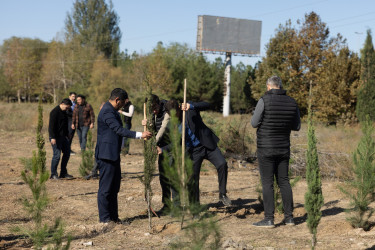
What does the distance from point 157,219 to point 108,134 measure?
1.59 metres

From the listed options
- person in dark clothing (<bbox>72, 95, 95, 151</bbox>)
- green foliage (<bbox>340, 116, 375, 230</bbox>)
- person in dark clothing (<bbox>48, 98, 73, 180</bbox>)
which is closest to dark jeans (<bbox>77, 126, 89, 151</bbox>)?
person in dark clothing (<bbox>72, 95, 95, 151</bbox>)

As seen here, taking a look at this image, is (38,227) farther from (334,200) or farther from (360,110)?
(360,110)

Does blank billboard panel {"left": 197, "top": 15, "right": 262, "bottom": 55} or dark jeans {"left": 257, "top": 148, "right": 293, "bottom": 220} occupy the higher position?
blank billboard panel {"left": 197, "top": 15, "right": 262, "bottom": 55}

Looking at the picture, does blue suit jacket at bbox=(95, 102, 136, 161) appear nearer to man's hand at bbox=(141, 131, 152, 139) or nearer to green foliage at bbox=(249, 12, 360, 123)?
man's hand at bbox=(141, 131, 152, 139)

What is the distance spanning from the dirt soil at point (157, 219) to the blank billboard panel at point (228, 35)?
3902 cm

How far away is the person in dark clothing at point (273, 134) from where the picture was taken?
5.78m

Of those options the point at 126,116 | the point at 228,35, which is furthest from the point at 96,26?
the point at 126,116

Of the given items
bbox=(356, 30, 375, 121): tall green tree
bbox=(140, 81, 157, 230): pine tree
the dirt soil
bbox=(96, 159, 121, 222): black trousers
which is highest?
bbox=(356, 30, 375, 121): tall green tree

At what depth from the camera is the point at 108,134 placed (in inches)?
235

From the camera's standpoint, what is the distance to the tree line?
28.5 m

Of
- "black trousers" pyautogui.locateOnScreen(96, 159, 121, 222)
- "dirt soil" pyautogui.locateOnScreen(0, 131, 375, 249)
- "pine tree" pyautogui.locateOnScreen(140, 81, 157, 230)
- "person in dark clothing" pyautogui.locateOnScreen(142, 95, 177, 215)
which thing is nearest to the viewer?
"dirt soil" pyautogui.locateOnScreen(0, 131, 375, 249)

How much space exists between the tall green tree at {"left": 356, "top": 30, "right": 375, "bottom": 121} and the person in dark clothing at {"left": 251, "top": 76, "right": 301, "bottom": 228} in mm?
22197

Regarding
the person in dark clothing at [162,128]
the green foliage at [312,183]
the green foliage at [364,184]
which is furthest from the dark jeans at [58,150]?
the green foliage at [312,183]

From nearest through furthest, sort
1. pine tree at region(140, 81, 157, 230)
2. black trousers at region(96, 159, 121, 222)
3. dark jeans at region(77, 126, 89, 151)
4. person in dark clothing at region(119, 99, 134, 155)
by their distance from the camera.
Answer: pine tree at region(140, 81, 157, 230) → black trousers at region(96, 159, 121, 222) → dark jeans at region(77, 126, 89, 151) → person in dark clothing at region(119, 99, 134, 155)
